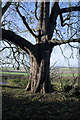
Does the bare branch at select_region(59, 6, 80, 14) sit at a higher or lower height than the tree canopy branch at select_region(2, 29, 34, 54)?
higher

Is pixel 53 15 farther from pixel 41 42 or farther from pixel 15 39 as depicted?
pixel 15 39

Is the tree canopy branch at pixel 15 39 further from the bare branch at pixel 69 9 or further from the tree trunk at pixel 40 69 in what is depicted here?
the bare branch at pixel 69 9

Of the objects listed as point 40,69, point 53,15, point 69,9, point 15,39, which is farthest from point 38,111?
Result: point 69,9

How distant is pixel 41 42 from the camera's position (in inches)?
252

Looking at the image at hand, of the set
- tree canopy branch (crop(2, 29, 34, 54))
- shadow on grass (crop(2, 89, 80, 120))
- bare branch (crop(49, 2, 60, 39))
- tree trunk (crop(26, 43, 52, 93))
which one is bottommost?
shadow on grass (crop(2, 89, 80, 120))

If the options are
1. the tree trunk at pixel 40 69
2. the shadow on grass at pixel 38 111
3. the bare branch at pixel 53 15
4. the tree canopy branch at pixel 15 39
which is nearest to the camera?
the shadow on grass at pixel 38 111

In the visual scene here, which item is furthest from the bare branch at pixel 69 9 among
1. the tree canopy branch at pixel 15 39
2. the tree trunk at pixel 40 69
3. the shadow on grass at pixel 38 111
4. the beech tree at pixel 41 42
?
the shadow on grass at pixel 38 111

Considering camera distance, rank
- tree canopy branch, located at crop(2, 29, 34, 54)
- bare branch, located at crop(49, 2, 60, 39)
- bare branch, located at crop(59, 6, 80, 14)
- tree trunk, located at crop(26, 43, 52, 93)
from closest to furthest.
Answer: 1. tree canopy branch, located at crop(2, 29, 34, 54)
2. tree trunk, located at crop(26, 43, 52, 93)
3. bare branch, located at crop(59, 6, 80, 14)
4. bare branch, located at crop(49, 2, 60, 39)

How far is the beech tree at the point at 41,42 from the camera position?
238 inches

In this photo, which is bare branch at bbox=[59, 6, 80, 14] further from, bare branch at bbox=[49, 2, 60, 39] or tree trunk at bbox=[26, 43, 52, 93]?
tree trunk at bbox=[26, 43, 52, 93]

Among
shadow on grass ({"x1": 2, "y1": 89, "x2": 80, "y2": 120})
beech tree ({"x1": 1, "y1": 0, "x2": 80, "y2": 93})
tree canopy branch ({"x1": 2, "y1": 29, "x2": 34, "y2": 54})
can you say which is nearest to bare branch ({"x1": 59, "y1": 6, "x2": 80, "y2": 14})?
beech tree ({"x1": 1, "y1": 0, "x2": 80, "y2": 93})

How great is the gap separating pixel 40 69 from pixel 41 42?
119 centimetres

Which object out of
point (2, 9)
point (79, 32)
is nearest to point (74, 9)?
point (79, 32)

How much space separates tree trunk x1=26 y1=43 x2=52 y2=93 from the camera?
6051 mm
